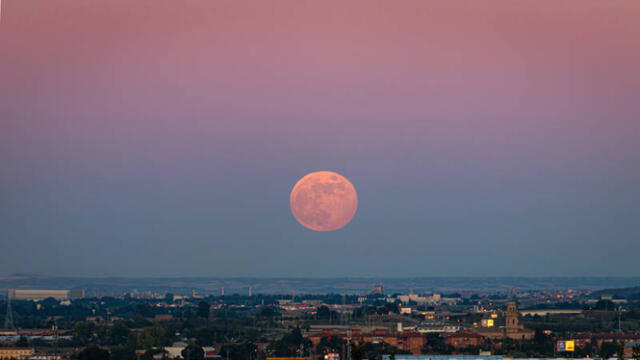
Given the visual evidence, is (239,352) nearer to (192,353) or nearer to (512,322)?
(192,353)

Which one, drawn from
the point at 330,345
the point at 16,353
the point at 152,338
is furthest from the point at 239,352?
the point at 16,353

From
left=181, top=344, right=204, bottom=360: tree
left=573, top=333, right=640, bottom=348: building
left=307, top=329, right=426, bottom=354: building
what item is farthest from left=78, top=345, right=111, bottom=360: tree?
left=573, top=333, right=640, bottom=348: building

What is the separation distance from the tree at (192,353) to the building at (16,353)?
1551 cm

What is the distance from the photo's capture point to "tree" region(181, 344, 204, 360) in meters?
123

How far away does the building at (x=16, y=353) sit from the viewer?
123300mm

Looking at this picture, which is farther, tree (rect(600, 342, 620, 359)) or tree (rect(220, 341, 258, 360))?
tree (rect(220, 341, 258, 360))

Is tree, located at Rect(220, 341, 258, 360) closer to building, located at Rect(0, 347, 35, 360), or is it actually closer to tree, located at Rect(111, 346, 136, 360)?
tree, located at Rect(111, 346, 136, 360)

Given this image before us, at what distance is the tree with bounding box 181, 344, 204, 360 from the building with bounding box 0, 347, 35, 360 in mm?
15511

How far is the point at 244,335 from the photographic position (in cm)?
15750

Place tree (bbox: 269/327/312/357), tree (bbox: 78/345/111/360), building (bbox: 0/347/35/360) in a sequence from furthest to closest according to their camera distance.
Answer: tree (bbox: 269/327/312/357), building (bbox: 0/347/35/360), tree (bbox: 78/345/111/360)

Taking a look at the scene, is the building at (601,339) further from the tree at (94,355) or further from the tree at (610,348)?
the tree at (94,355)

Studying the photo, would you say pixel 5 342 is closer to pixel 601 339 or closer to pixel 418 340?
pixel 418 340

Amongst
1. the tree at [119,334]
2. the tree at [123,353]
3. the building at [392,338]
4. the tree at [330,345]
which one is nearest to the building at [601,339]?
the building at [392,338]

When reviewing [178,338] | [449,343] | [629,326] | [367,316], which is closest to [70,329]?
[178,338]
